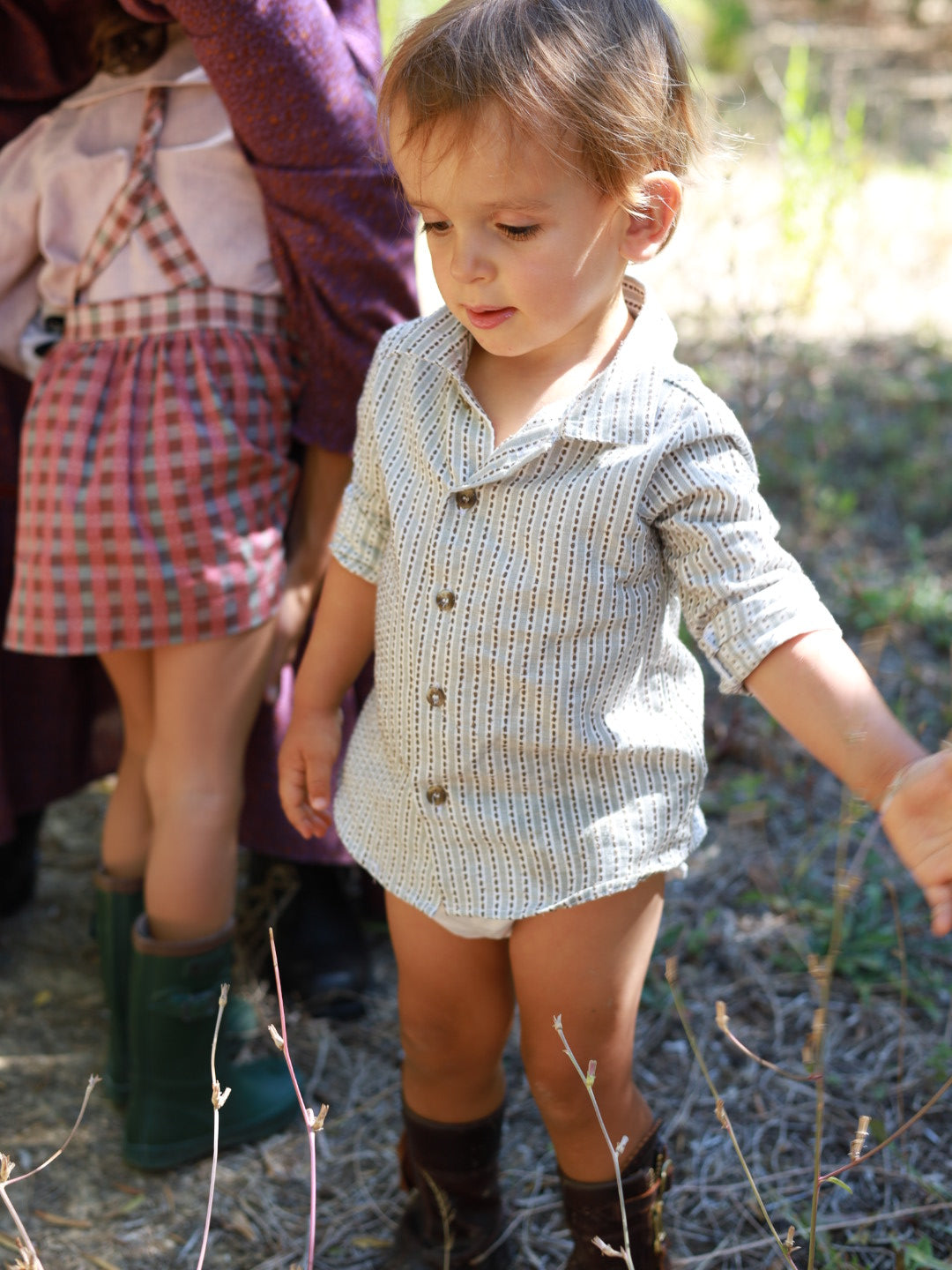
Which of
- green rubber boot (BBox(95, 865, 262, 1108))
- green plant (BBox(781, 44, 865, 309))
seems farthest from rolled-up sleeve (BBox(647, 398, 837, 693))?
green plant (BBox(781, 44, 865, 309))

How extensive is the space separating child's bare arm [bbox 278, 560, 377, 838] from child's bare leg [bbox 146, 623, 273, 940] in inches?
10.2

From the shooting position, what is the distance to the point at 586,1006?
136 centimetres

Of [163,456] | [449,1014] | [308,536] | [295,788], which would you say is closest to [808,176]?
[308,536]

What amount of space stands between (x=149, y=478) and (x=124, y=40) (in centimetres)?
56

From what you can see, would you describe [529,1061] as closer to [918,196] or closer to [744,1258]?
[744,1258]

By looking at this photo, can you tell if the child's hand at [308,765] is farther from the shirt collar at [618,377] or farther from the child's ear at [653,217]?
the child's ear at [653,217]

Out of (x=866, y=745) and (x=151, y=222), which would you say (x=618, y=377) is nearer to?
(x=866, y=745)

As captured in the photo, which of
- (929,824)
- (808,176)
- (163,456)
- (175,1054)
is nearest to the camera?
(929,824)

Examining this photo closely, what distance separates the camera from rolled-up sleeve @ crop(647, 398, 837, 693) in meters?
1.21

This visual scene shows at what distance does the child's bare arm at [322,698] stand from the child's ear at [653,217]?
1.57 feet

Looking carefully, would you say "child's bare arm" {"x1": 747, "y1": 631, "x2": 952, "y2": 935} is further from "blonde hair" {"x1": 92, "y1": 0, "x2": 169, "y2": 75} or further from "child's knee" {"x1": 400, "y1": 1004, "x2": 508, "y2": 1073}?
"blonde hair" {"x1": 92, "y1": 0, "x2": 169, "y2": 75}

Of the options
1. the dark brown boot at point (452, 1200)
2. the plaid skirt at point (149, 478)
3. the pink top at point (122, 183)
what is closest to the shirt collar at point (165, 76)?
the pink top at point (122, 183)

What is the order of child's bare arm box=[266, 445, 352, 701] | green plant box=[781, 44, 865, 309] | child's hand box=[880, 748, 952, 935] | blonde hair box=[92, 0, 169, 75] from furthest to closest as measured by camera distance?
Result: green plant box=[781, 44, 865, 309] < child's bare arm box=[266, 445, 352, 701] < blonde hair box=[92, 0, 169, 75] < child's hand box=[880, 748, 952, 935]

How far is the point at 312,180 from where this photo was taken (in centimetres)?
162
